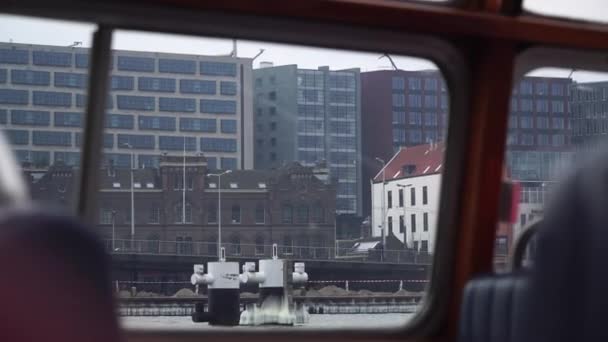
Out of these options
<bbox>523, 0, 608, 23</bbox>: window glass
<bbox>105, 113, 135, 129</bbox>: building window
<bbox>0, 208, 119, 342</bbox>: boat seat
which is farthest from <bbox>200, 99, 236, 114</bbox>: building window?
<bbox>0, 208, 119, 342</bbox>: boat seat

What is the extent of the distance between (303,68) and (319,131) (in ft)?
1.20

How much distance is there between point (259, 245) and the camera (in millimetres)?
4152

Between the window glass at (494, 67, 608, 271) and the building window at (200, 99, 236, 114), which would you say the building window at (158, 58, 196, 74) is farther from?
the window glass at (494, 67, 608, 271)

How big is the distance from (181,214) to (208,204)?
0.12 metres

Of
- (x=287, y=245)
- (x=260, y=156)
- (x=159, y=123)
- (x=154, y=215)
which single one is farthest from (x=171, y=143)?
(x=287, y=245)

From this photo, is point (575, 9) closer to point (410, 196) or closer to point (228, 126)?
point (410, 196)

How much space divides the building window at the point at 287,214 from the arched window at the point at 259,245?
13cm

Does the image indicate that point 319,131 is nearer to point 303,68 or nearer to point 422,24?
point 303,68

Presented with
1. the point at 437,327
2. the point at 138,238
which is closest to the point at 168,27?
the point at 138,238

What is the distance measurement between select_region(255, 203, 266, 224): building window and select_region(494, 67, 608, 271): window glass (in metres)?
1.03

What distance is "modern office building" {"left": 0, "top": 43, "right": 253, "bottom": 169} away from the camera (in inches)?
137

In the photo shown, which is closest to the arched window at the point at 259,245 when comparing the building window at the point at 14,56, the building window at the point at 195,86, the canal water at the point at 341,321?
the canal water at the point at 341,321

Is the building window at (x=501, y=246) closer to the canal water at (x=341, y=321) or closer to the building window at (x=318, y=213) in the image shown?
the canal water at (x=341, y=321)

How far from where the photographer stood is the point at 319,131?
4172mm
